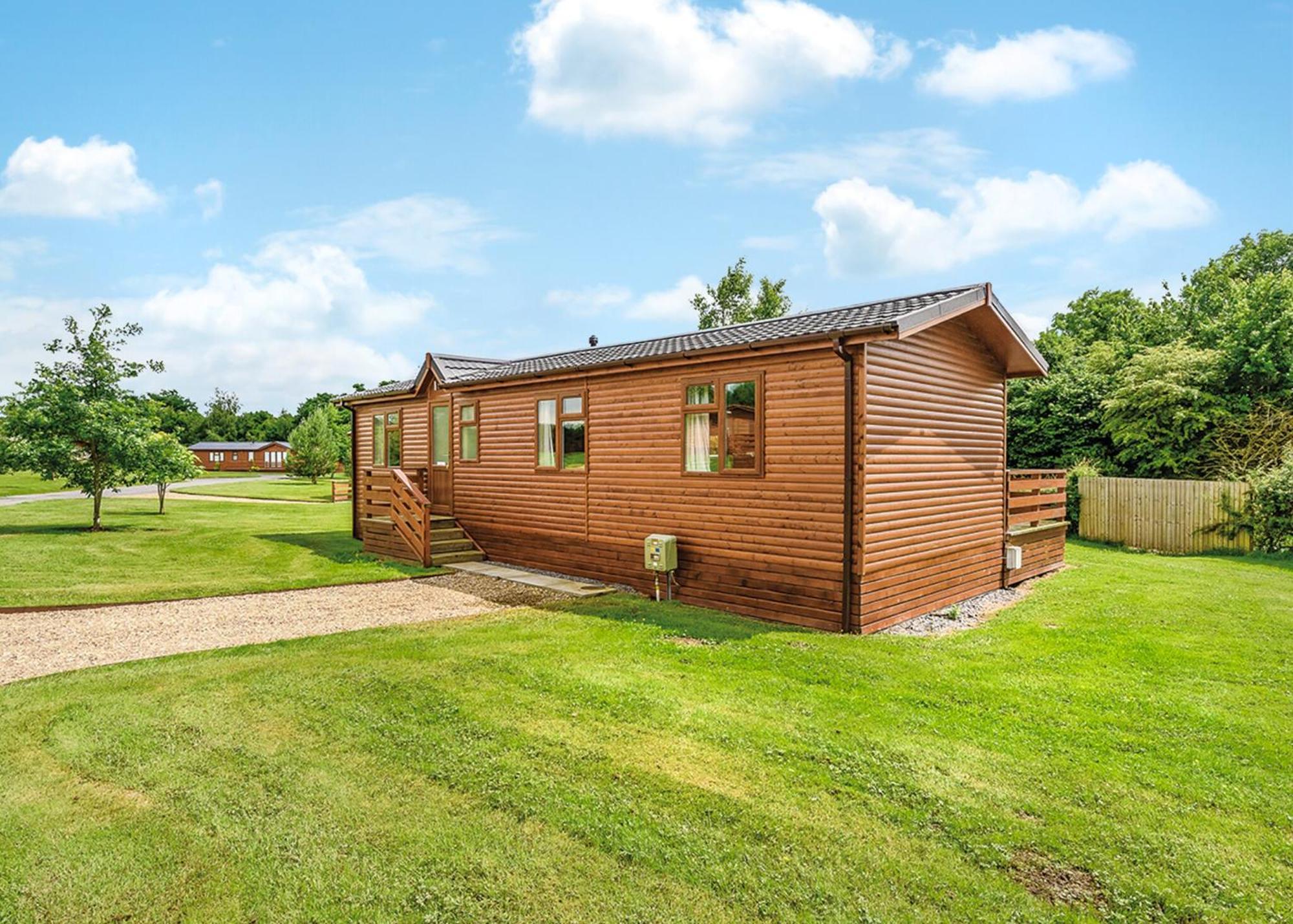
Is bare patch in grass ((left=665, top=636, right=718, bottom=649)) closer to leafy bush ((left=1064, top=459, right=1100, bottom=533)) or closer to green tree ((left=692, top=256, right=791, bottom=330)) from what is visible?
leafy bush ((left=1064, top=459, right=1100, bottom=533))

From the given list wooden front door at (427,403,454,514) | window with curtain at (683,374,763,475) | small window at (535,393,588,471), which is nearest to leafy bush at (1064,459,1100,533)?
window with curtain at (683,374,763,475)

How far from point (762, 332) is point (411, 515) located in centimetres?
772

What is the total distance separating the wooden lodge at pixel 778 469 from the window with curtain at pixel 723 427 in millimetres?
25

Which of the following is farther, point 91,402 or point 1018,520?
point 91,402

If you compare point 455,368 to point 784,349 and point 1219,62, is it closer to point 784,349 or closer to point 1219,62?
point 784,349

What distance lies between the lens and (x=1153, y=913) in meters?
2.92

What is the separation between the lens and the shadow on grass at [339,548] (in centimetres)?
1246

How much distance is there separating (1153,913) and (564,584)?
845 cm

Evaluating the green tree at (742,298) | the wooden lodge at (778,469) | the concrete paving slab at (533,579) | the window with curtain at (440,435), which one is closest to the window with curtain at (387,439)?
the window with curtain at (440,435)

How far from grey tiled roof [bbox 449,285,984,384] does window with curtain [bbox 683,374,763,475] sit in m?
0.56

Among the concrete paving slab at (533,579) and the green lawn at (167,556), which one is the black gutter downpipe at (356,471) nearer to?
the green lawn at (167,556)

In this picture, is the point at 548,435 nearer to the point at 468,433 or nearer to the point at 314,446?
the point at 468,433

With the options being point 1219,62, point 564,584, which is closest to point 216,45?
point 564,584

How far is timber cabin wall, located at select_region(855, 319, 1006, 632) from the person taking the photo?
7973 mm
